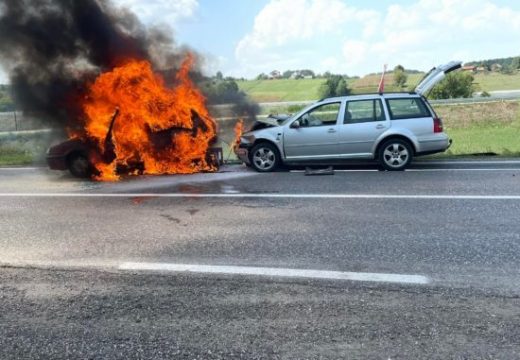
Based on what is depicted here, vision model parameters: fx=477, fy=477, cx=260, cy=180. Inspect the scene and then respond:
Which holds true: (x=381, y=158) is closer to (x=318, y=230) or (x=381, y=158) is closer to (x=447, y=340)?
(x=318, y=230)

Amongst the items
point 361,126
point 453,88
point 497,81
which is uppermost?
point 497,81

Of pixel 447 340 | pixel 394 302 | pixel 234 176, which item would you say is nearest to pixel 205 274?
pixel 394 302

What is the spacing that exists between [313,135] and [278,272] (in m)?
6.78

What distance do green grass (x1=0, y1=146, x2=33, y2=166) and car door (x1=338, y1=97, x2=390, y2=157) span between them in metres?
10.6

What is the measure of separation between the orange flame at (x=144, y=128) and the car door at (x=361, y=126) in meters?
3.44

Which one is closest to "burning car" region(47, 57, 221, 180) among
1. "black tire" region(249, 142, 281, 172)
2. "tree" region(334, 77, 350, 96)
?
"black tire" region(249, 142, 281, 172)

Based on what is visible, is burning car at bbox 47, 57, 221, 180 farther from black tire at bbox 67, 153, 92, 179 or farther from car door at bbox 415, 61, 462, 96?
car door at bbox 415, 61, 462, 96

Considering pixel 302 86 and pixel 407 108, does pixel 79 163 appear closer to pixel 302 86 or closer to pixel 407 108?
pixel 407 108

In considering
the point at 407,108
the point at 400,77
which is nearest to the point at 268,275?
the point at 407,108

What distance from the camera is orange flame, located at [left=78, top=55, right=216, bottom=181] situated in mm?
11719

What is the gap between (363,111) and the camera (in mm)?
11039

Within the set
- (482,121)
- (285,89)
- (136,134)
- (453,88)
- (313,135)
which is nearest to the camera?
(313,135)

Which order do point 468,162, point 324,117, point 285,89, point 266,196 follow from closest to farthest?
point 266,196, point 324,117, point 468,162, point 285,89

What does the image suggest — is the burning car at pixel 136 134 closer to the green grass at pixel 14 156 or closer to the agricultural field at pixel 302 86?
the green grass at pixel 14 156
